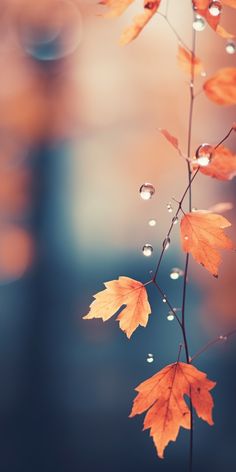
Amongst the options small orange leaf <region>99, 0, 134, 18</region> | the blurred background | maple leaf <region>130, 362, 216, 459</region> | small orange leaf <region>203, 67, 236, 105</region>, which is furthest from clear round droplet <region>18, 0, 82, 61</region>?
maple leaf <region>130, 362, 216, 459</region>

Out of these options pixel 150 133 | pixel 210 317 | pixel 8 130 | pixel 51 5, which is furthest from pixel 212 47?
pixel 210 317

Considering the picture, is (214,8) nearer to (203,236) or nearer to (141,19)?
(141,19)

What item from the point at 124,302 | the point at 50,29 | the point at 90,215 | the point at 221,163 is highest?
the point at 50,29

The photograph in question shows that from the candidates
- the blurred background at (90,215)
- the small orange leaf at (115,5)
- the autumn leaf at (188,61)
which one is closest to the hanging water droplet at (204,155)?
the autumn leaf at (188,61)

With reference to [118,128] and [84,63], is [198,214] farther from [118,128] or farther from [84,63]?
[84,63]

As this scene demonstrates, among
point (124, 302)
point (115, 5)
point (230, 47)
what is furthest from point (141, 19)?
point (124, 302)

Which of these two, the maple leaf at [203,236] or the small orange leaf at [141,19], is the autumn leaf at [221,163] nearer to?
the maple leaf at [203,236]

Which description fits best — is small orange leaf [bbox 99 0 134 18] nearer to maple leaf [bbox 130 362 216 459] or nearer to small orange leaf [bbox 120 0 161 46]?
small orange leaf [bbox 120 0 161 46]
